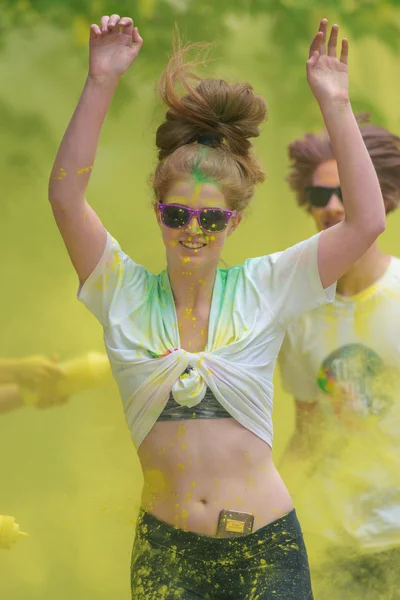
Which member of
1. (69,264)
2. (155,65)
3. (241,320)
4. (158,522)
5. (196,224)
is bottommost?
(158,522)

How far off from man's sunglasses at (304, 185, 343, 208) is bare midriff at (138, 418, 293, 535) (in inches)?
47.7

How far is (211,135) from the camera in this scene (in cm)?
272

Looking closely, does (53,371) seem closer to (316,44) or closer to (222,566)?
(222,566)

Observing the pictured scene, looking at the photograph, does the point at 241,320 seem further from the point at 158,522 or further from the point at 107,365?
the point at 107,365

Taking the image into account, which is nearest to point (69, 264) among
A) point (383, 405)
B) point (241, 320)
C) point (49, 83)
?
point (49, 83)

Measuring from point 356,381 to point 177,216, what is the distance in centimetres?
116

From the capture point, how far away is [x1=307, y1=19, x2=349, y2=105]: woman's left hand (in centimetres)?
259

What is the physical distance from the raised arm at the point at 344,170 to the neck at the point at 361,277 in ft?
2.87

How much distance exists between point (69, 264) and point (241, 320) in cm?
136

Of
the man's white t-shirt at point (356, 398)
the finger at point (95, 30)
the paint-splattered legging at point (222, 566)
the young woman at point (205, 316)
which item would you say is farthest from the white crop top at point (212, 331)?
the man's white t-shirt at point (356, 398)

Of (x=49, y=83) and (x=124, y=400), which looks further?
(x=49, y=83)

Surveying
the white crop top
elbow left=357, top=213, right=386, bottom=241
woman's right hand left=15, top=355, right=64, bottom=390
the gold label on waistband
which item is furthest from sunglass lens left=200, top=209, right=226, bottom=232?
woman's right hand left=15, top=355, right=64, bottom=390

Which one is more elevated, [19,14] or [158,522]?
[19,14]

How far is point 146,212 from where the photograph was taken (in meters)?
3.96
